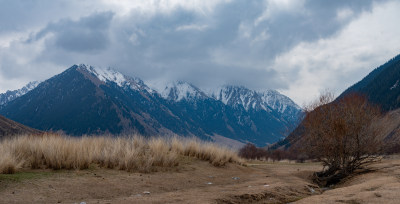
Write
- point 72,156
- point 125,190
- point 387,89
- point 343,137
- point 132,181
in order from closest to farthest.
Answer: point 125,190, point 132,181, point 72,156, point 343,137, point 387,89

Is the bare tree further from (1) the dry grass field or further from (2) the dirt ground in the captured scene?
→ (2) the dirt ground

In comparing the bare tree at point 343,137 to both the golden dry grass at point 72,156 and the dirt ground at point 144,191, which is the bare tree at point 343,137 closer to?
the dirt ground at point 144,191

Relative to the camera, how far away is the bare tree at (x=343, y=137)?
15078 millimetres

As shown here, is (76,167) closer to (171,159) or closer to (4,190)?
(4,190)

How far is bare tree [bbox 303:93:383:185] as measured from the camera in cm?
1508

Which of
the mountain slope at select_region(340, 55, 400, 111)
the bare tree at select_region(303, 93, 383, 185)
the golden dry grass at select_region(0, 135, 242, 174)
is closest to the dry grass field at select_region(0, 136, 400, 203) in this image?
the golden dry grass at select_region(0, 135, 242, 174)

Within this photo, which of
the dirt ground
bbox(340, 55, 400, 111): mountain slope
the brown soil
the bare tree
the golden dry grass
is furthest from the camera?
bbox(340, 55, 400, 111): mountain slope

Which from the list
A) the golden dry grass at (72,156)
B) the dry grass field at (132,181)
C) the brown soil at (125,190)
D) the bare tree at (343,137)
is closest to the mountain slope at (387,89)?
the bare tree at (343,137)

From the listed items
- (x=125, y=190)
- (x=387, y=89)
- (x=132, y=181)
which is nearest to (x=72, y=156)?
(x=132, y=181)

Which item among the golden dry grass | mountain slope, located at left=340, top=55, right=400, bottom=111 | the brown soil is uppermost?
mountain slope, located at left=340, top=55, right=400, bottom=111

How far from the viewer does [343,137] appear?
15195 millimetres

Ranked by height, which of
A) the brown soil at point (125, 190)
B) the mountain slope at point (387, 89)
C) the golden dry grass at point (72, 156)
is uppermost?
the mountain slope at point (387, 89)

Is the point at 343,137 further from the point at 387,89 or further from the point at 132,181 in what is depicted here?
the point at 387,89

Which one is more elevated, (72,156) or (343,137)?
(343,137)
